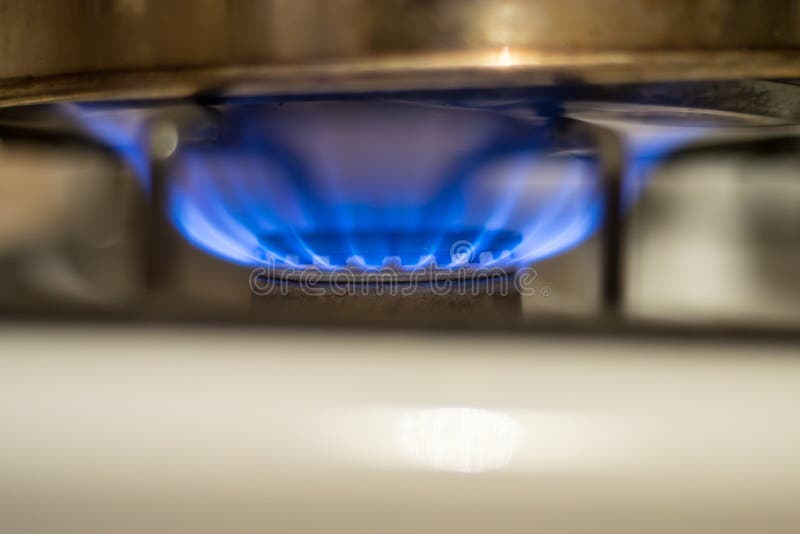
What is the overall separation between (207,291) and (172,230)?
0.06 meters

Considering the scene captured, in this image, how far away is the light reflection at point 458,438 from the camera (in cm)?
33

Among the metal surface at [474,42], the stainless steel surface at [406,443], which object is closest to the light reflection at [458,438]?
the stainless steel surface at [406,443]

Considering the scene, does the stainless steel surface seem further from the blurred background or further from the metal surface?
the metal surface

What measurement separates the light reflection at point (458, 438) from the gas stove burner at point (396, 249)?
0.31ft

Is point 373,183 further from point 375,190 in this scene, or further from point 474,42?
point 474,42

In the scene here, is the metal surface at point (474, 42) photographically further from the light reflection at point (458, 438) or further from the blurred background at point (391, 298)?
the light reflection at point (458, 438)

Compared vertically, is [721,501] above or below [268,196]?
below

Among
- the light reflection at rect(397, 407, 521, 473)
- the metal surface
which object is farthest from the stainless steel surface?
the metal surface

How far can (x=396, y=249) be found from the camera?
431 mm

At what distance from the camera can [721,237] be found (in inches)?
23.4

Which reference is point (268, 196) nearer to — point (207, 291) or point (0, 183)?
point (207, 291)

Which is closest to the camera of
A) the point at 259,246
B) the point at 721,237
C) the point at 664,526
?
the point at 664,526

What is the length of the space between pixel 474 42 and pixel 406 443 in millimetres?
170

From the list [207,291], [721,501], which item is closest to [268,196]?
[207,291]
